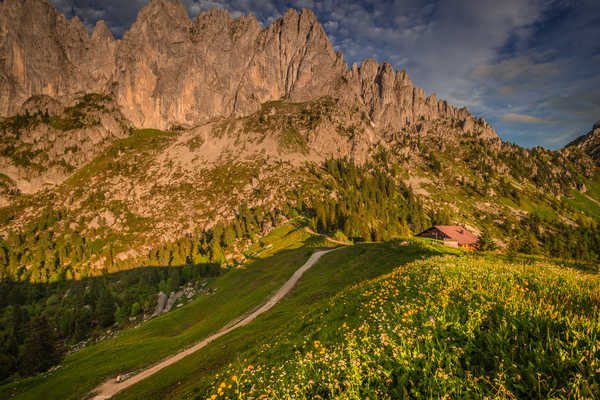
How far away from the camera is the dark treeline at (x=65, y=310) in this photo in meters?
50.6

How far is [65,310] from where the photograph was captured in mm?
102438

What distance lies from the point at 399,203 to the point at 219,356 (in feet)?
647

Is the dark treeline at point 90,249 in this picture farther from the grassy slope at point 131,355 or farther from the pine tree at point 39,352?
the grassy slope at point 131,355

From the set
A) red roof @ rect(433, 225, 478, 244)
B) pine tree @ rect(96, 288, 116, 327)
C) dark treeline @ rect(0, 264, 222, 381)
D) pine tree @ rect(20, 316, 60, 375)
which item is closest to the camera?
pine tree @ rect(20, 316, 60, 375)

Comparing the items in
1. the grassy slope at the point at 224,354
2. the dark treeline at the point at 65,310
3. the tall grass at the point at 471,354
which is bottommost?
the dark treeline at the point at 65,310

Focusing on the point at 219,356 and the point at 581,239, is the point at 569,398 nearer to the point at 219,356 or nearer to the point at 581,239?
the point at 219,356

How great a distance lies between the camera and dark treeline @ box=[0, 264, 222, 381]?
50.6m

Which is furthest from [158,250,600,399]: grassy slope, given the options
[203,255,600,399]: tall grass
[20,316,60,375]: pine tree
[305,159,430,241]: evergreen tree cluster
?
A: [305,159,430,241]: evergreen tree cluster

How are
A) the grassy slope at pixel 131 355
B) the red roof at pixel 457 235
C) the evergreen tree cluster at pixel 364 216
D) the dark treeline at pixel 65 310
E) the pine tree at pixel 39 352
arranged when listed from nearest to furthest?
the grassy slope at pixel 131 355
the pine tree at pixel 39 352
the dark treeline at pixel 65 310
the red roof at pixel 457 235
the evergreen tree cluster at pixel 364 216

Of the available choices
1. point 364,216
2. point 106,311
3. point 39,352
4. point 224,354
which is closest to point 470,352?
point 224,354

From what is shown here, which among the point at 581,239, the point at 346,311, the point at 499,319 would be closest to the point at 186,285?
the point at 346,311

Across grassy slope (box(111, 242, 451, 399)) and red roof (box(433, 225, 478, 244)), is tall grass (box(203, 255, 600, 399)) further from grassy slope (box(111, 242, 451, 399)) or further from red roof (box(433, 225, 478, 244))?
red roof (box(433, 225, 478, 244))

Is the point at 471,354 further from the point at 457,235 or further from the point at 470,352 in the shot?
the point at 457,235

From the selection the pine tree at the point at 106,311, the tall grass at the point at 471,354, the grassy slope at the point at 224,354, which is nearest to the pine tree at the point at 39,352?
the pine tree at the point at 106,311
